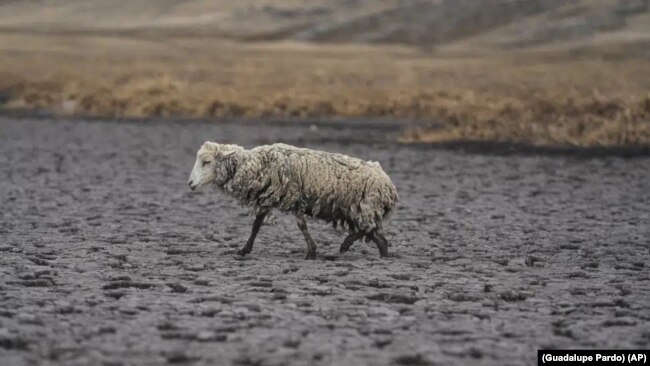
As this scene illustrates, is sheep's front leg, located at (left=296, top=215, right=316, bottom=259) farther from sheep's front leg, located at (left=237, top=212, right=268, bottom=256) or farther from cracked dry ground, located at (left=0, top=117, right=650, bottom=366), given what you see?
sheep's front leg, located at (left=237, top=212, right=268, bottom=256)

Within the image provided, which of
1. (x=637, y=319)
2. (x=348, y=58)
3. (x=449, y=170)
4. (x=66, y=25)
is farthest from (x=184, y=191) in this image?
(x=66, y=25)

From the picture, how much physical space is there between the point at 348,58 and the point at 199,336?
83.4m

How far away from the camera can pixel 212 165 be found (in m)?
12.4

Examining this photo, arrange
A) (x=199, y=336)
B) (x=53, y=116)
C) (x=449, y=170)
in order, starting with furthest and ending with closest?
(x=53, y=116) < (x=449, y=170) < (x=199, y=336)

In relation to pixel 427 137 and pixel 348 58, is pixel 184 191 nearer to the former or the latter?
pixel 427 137

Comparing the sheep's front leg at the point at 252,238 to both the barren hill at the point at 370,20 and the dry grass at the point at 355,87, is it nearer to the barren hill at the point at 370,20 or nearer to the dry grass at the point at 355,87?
the dry grass at the point at 355,87

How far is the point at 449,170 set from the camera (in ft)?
78.8

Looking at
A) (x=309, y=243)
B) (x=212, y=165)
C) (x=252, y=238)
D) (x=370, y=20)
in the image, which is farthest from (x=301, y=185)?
(x=370, y=20)

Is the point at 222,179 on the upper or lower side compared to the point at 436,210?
upper

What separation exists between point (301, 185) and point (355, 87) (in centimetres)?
4291

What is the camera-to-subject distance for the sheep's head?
12.3m

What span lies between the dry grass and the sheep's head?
1727cm

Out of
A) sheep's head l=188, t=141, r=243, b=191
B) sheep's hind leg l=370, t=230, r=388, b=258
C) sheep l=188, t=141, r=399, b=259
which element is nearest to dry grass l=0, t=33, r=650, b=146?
sheep's hind leg l=370, t=230, r=388, b=258

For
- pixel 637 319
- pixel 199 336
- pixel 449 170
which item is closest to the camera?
pixel 199 336
